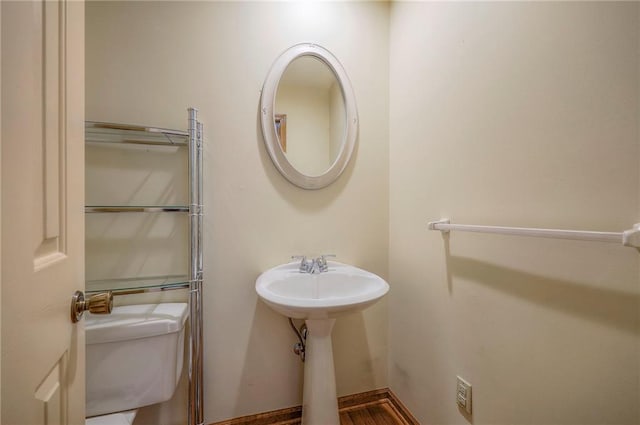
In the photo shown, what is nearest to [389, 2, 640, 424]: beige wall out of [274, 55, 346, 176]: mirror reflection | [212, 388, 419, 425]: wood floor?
[212, 388, 419, 425]: wood floor

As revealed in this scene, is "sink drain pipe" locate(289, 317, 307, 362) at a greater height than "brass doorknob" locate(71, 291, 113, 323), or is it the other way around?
"brass doorknob" locate(71, 291, 113, 323)

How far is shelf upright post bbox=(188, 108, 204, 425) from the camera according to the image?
3.39ft

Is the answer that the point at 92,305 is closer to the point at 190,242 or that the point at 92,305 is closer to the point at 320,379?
the point at 190,242

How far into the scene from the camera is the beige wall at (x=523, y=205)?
0.59 meters

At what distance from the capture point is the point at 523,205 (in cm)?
77

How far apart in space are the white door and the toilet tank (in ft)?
1.48

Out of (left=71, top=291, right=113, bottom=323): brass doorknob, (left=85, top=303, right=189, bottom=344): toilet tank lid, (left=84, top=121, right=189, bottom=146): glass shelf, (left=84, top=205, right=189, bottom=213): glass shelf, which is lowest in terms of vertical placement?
(left=85, top=303, right=189, bottom=344): toilet tank lid

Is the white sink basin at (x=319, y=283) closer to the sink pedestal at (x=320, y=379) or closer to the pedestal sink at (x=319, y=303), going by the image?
the pedestal sink at (x=319, y=303)

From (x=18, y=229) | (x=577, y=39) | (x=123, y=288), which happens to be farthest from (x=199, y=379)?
(x=577, y=39)

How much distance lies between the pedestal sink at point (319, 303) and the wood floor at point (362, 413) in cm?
20

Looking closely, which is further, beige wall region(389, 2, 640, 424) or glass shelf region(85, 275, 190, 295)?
glass shelf region(85, 275, 190, 295)

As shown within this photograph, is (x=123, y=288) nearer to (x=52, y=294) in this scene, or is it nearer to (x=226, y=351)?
(x=226, y=351)

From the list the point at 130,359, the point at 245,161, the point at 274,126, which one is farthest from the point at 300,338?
the point at 274,126

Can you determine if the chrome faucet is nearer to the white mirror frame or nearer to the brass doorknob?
the white mirror frame
